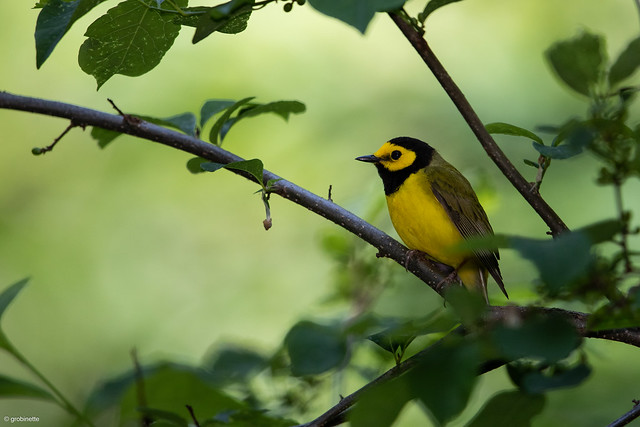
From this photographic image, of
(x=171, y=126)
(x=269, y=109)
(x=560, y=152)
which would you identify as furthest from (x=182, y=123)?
(x=560, y=152)

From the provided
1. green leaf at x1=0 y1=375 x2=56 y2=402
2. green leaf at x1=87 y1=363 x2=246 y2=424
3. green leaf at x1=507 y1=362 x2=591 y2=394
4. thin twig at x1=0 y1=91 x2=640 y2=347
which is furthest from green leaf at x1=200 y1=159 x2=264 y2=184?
green leaf at x1=507 y1=362 x2=591 y2=394

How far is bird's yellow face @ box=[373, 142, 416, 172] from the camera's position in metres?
4.37

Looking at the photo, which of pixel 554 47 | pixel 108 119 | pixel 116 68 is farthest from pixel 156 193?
pixel 554 47

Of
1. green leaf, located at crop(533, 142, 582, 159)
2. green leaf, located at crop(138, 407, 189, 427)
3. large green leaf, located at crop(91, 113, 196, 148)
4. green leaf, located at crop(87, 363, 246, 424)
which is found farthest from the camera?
large green leaf, located at crop(91, 113, 196, 148)

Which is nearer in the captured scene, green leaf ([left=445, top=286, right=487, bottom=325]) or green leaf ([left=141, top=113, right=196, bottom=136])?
green leaf ([left=445, top=286, right=487, bottom=325])

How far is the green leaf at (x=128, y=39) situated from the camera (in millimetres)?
1677

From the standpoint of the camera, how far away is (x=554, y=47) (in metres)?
1.19

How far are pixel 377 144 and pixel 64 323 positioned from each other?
3.28m

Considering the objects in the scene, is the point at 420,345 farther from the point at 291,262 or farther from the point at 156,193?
the point at 156,193

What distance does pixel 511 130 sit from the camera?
1798 millimetres

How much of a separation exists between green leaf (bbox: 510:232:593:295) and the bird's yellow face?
337cm

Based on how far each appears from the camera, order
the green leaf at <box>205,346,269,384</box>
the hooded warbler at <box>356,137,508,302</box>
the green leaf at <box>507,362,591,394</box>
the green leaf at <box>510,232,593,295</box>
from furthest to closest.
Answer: the hooded warbler at <box>356,137,508,302</box>, the green leaf at <box>205,346,269,384</box>, the green leaf at <box>507,362,591,394</box>, the green leaf at <box>510,232,593,295</box>

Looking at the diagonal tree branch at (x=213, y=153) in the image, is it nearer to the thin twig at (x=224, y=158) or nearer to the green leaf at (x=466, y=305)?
the thin twig at (x=224, y=158)

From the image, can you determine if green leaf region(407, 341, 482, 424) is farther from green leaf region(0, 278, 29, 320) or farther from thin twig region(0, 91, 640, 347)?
thin twig region(0, 91, 640, 347)
